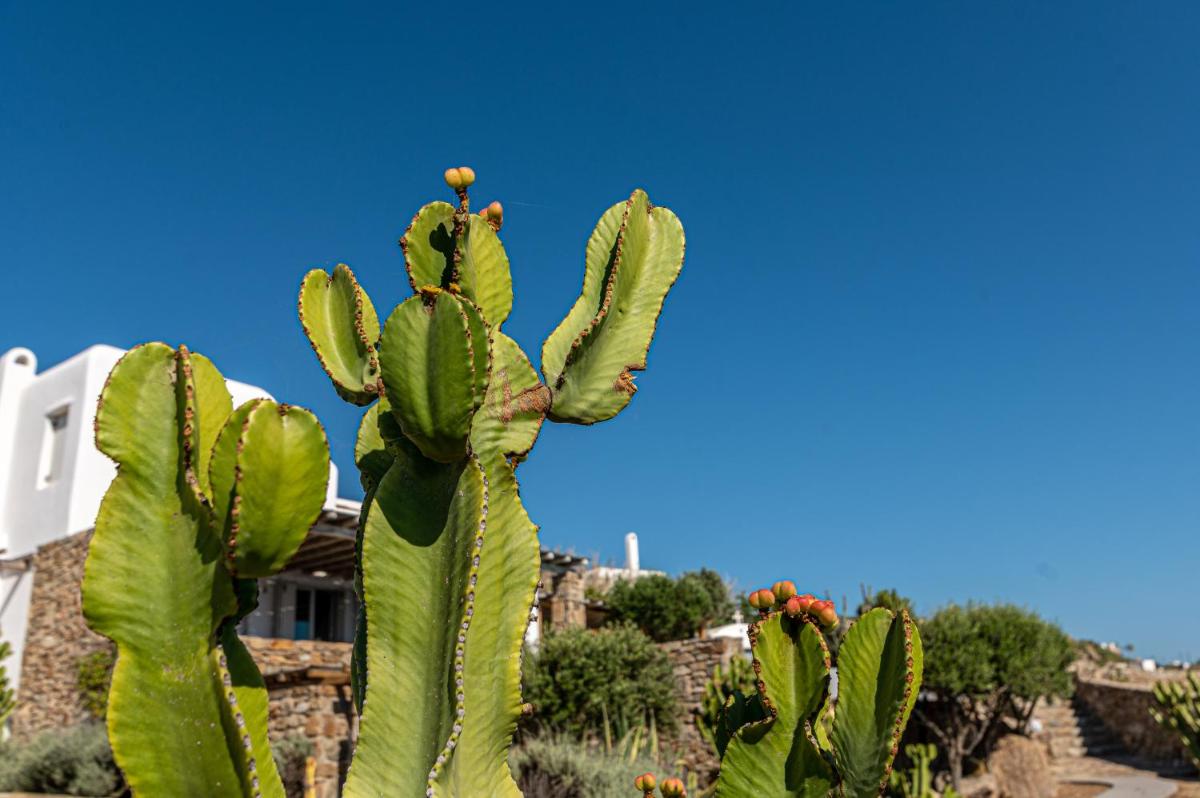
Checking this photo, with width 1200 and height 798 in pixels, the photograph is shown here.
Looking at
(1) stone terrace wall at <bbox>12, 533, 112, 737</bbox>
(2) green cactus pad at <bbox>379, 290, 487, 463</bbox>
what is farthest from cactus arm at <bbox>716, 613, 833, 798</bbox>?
(1) stone terrace wall at <bbox>12, 533, 112, 737</bbox>

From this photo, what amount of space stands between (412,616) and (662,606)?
61.6 ft

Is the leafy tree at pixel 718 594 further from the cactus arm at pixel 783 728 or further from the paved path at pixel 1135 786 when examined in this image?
the cactus arm at pixel 783 728

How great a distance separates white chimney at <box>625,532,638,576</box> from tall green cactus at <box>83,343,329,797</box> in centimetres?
2812

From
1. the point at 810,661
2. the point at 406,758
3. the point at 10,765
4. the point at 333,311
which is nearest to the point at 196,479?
A: the point at 406,758

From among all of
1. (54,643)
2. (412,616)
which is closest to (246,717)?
(412,616)

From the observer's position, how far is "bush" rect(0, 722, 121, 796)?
416 inches

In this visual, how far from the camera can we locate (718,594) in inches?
980

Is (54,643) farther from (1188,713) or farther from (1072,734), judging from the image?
(1072,734)

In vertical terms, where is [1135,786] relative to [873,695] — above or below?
below

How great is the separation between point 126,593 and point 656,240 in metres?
2.12

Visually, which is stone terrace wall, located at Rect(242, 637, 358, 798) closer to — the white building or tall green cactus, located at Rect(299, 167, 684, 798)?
the white building

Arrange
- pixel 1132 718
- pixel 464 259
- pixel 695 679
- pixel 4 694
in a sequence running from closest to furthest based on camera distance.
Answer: pixel 464 259
pixel 695 679
pixel 4 694
pixel 1132 718

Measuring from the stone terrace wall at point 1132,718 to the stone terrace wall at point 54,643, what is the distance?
19450 millimetres

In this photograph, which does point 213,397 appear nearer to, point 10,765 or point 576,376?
point 576,376
